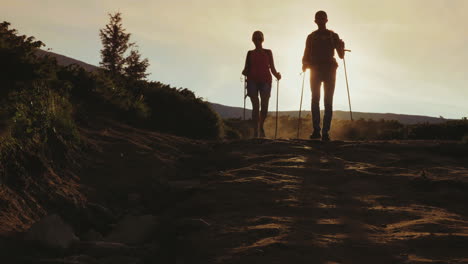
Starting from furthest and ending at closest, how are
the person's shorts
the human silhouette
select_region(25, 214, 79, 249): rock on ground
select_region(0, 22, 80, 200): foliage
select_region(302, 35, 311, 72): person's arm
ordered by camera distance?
the person's shorts, select_region(302, 35, 311, 72): person's arm, the human silhouette, select_region(0, 22, 80, 200): foliage, select_region(25, 214, 79, 249): rock on ground

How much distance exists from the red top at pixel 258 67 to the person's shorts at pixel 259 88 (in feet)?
0.30

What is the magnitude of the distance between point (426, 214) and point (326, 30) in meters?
6.56

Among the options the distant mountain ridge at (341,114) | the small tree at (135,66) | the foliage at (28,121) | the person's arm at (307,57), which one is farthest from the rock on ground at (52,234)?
the distant mountain ridge at (341,114)

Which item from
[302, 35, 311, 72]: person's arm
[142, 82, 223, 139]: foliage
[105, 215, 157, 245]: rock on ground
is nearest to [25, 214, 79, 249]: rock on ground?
[105, 215, 157, 245]: rock on ground

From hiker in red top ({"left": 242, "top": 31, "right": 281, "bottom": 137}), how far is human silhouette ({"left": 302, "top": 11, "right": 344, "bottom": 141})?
3.72ft

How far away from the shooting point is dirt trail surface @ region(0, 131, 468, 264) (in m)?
4.39

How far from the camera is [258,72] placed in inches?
485

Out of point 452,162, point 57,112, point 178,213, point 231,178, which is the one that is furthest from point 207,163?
point 452,162

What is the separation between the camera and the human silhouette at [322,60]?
11203 millimetres

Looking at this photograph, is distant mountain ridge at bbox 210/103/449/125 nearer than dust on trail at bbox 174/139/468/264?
No

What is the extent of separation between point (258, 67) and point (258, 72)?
0.12 meters

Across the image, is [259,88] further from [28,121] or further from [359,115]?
[359,115]

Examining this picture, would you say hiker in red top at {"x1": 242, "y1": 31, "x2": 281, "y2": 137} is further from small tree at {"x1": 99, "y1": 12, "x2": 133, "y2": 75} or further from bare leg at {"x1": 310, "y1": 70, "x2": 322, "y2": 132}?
small tree at {"x1": 99, "y1": 12, "x2": 133, "y2": 75}

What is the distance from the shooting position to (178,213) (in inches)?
236
